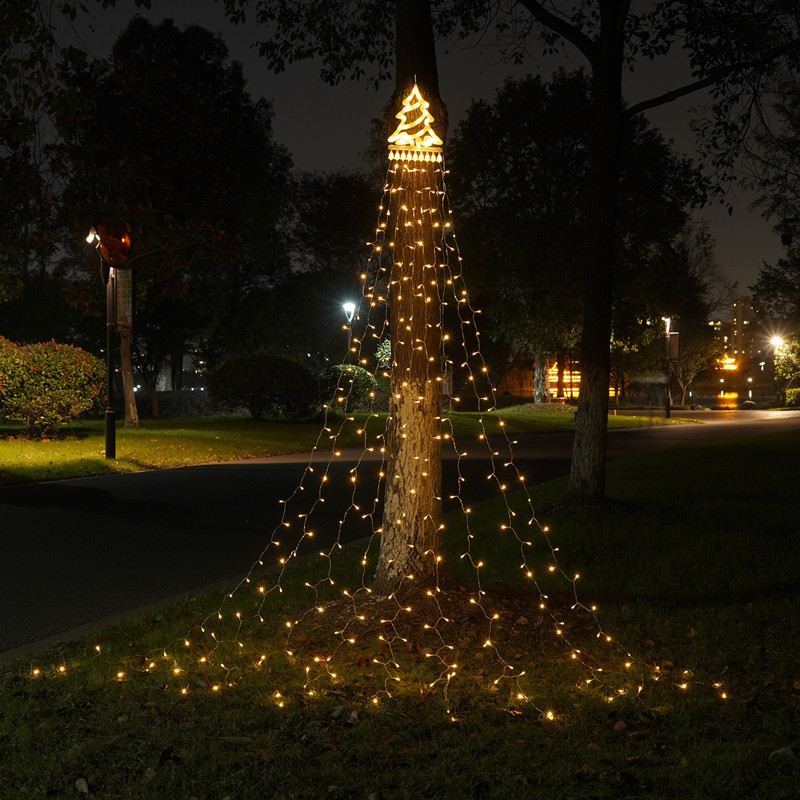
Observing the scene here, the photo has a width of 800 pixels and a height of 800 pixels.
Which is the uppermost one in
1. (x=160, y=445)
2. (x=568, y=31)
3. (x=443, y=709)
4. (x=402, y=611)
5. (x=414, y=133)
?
(x=568, y=31)

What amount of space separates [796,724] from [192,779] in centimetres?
297

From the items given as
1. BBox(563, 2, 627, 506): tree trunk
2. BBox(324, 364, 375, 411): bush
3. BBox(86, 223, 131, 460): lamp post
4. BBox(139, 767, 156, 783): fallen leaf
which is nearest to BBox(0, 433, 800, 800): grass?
BBox(139, 767, 156, 783): fallen leaf

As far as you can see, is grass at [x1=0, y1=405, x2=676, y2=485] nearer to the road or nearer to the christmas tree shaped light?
the road

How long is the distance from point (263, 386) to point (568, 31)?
62.8 ft

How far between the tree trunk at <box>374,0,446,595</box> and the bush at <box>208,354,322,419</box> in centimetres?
2265

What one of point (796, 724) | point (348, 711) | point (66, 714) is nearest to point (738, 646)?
point (796, 724)

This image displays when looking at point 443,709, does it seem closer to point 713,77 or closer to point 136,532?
point 136,532

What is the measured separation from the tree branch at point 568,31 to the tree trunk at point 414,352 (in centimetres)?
520

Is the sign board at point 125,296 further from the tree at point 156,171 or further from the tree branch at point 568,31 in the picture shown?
the tree branch at point 568,31

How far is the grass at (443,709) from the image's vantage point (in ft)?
13.0

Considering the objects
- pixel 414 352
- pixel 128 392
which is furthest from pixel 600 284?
pixel 128 392

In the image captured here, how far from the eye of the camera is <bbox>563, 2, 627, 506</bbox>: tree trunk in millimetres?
11484

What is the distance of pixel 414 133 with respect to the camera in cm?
684

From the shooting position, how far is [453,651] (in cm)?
577
